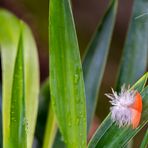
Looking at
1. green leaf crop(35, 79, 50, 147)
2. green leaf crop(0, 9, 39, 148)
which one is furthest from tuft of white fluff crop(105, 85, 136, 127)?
green leaf crop(35, 79, 50, 147)

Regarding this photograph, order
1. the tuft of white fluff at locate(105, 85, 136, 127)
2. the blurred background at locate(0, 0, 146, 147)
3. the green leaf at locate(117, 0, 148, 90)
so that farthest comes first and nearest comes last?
the blurred background at locate(0, 0, 146, 147) < the green leaf at locate(117, 0, 148, 90) < the tuft of white fluff at locate(105, 85, 136, 127)

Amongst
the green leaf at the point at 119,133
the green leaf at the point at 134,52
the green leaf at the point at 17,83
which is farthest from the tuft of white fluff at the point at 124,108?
the green leaf at the point at 134,52

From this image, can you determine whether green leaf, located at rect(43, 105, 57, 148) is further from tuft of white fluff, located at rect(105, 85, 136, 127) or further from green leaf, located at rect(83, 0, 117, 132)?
tuft of white fluff, located at rect(105, 85, 136, 127)

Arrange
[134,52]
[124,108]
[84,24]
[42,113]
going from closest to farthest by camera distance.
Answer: [124,108] → [134,52] → [42,113] → [84,24]

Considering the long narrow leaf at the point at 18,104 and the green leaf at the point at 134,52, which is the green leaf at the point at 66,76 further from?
the green leaf at the point at 134,52

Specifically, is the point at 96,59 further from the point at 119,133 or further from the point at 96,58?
the point at 119,133

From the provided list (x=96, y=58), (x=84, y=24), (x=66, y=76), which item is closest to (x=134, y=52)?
(x=96, y=58)
